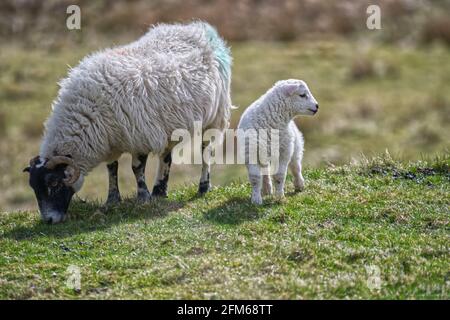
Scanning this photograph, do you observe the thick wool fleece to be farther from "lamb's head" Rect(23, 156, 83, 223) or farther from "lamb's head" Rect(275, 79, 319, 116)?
"lamb's head" Rect(275, 79, 319, 116)

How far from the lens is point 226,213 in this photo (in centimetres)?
1188

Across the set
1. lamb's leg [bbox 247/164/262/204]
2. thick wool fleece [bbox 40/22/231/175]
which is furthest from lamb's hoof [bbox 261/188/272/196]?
thick wool fleece [bbox 40/22/231/175]

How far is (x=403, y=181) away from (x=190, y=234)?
3587 mm

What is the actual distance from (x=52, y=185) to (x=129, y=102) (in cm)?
154

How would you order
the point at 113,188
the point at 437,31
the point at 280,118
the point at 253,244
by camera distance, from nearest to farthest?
the point at 253,244 < the point at 280,118 < the point at 113,188 < the point at 437,31

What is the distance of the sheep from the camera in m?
12.4

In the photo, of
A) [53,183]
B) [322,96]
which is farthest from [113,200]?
[322,96]

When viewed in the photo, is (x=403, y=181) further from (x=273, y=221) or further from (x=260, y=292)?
(x=260, y=292)

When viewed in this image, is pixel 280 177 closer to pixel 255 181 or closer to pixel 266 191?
pixel 255 181

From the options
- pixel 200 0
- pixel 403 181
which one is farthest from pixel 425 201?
pixel 200 0

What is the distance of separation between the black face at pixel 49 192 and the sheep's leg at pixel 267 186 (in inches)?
107

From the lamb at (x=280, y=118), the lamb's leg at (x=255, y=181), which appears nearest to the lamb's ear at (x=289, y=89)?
the lamb at (x=280, y=118)

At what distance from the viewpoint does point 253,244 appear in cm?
1060
